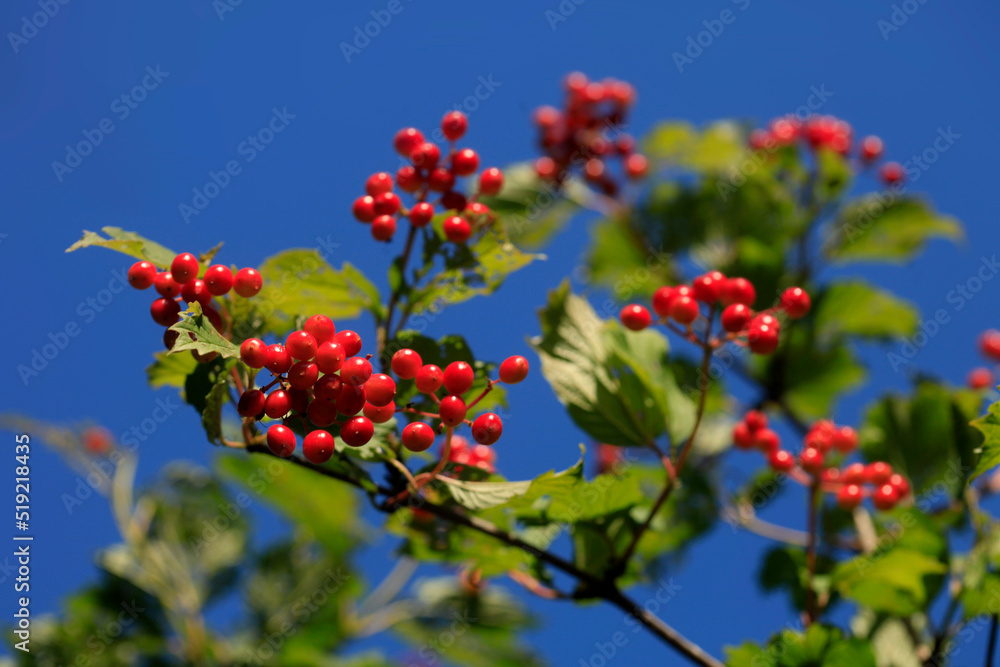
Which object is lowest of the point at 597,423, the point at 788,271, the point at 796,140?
the point at 597,423

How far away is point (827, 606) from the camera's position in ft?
6.70

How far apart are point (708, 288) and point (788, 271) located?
182 cm

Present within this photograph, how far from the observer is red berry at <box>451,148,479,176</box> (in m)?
1.78

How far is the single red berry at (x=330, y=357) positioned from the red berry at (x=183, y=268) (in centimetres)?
29

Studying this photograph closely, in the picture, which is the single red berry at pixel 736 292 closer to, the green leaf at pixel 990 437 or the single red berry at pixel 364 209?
the green leaf at pixel 990 437

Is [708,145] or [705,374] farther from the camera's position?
[708,145]

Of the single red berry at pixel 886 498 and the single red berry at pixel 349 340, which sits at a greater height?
the single red berry at pixel 886 498

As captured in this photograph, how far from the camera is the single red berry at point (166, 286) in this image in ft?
4.56

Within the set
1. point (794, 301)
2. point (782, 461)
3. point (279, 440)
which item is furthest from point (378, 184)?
point (782, 461)

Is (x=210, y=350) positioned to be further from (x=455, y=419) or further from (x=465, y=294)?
(x=465, y=294)

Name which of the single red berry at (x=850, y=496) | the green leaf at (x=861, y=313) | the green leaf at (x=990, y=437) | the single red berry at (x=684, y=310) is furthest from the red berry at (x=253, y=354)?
the green leaf at (x=861, y=313)

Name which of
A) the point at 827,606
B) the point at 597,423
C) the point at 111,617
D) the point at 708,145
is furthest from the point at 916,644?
the point at 111,617

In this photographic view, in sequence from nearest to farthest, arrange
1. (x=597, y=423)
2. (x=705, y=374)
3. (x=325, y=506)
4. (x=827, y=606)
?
(x=705, y=374) → (x=597, y=423) → (x=827, y=606) → (x=325, y=506)

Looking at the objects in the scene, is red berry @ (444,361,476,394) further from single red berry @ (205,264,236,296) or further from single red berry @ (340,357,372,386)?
single red berry @ (205,264,236,296)
